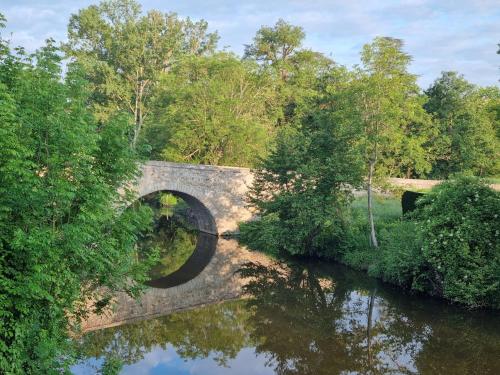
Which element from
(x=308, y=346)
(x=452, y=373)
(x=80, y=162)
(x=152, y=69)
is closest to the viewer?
(x=80, y=162)

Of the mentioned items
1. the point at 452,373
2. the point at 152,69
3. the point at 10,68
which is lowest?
the point at 452,373

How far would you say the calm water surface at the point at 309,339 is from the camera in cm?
1023

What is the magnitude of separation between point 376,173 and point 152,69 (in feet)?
76.3

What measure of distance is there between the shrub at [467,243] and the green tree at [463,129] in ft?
60.7

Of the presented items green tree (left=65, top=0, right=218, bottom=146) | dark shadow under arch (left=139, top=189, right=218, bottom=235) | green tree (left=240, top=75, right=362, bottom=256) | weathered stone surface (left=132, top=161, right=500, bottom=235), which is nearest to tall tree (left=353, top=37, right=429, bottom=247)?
green tree (left=240, top=75, right=362, bottom=256)

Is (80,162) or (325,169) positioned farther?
(325,169)

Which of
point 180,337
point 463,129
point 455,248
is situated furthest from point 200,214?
point 463,129

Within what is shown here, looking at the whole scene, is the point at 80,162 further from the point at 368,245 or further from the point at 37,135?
the point at 368,245

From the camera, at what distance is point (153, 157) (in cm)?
3325

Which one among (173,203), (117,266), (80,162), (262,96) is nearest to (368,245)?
(117,266)

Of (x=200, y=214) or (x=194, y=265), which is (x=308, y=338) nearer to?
(x=194, y=265)

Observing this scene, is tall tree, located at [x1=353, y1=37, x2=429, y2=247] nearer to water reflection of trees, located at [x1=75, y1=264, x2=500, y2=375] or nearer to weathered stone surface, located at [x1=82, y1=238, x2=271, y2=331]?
water reflection of trees, located at [x1=75, y1=264, x2=500, y2=375]

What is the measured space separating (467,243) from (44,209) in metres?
10.9

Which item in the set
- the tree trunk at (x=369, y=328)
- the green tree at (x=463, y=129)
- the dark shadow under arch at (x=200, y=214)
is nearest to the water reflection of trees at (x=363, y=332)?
the tree trunk at (x=369, y=328)
